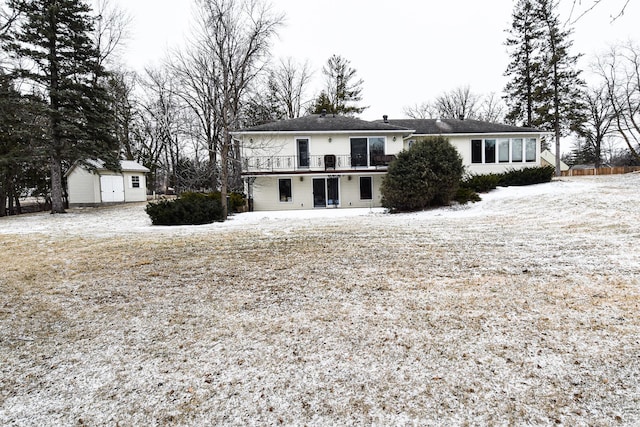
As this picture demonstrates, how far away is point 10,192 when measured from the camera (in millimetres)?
20344

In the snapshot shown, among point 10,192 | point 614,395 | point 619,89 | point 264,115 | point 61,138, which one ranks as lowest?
point 614,395

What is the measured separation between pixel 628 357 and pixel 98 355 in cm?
466

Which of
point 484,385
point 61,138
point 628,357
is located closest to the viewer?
point 484,385

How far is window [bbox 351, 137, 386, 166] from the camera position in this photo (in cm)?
2089

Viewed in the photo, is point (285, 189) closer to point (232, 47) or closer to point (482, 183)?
point (232, 47)

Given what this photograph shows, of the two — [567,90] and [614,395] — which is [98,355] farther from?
[567,90]

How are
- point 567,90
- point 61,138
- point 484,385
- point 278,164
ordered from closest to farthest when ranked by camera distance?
point 484,385
point 61,138
point 278,164
point 567,90

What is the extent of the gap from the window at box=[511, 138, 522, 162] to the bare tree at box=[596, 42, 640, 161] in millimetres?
18479

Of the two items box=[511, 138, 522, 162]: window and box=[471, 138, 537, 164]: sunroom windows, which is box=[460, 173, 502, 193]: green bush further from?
box=[511, 138, 522, 162]: window

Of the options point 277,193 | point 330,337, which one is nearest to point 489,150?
point 277,193

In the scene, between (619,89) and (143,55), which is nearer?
(143,55)

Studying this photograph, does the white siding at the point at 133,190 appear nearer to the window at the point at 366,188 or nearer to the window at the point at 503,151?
the window at the point at 366,188

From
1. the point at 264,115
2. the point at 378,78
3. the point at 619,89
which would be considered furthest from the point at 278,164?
the point at 619,89

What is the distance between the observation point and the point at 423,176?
14.9 meters
